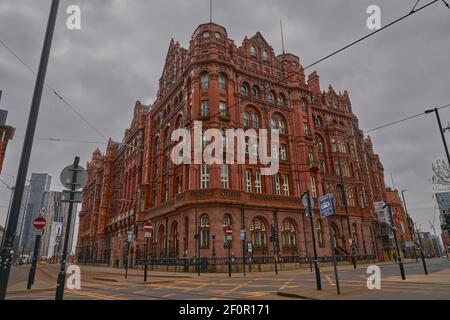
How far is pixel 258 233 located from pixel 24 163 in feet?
95.2

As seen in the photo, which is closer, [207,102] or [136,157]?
[207,102]

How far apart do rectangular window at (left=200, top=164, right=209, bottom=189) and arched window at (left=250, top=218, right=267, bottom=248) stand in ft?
23.5

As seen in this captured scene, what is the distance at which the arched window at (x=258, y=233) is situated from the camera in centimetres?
3231

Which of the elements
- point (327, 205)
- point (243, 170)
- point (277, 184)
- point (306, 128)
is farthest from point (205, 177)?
point (327, 205)

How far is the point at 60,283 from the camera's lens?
7.16m


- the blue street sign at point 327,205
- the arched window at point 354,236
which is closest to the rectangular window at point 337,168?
the arched window at point 354,236

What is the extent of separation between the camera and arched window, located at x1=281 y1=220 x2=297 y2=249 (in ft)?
112

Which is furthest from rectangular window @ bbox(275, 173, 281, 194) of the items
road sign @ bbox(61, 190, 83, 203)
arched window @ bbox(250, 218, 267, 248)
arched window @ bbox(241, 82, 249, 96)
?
road sign @ bbox(61, 190, 83, 203)

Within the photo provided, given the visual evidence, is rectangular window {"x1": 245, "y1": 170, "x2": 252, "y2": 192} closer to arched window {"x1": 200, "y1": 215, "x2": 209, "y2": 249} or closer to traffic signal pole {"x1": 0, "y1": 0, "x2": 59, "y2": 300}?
arched window {"x1": 200, "y1": 215, "x2": 209, "y2": 249}

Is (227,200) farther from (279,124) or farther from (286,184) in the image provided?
(279,124)

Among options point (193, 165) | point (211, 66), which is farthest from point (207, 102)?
point (193, 165)

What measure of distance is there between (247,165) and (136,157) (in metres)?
27.3

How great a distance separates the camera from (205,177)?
31906mm
